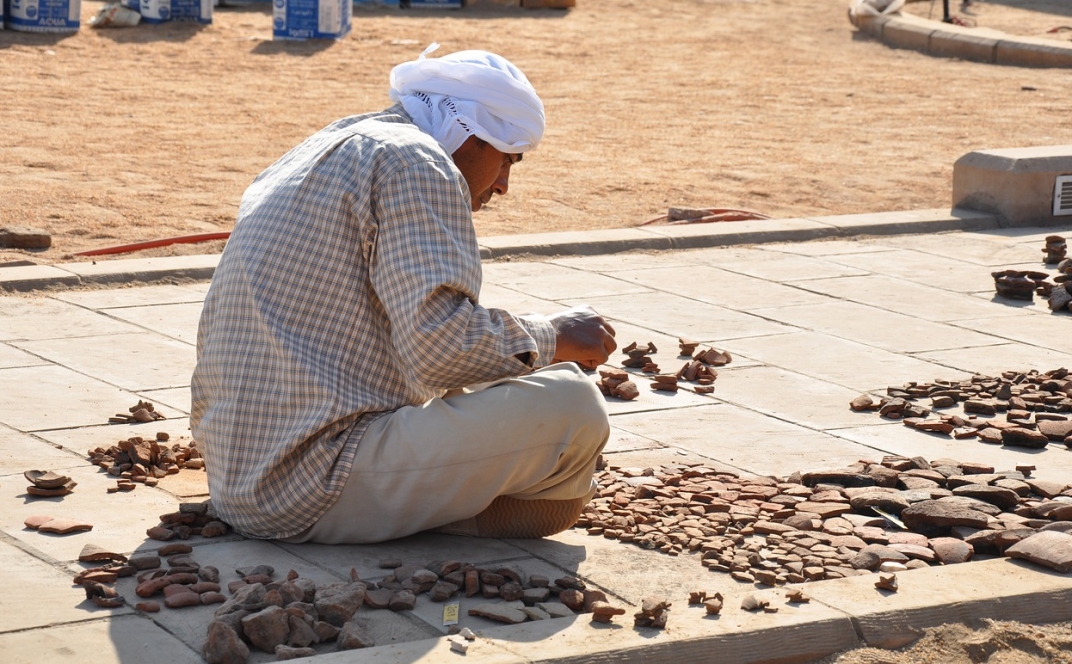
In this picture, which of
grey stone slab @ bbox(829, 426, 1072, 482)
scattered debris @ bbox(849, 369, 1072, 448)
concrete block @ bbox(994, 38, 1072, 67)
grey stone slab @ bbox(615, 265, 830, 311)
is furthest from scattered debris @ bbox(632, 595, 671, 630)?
concrete block @ bbox(994, 38, 1072, 67)

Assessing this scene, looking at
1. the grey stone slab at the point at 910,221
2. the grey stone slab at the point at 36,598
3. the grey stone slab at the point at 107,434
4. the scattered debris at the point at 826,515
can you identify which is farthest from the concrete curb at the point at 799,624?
the grey stone slab at the point at 910,221

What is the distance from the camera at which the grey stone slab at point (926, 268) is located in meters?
7.75

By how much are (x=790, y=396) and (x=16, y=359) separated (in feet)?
9.77

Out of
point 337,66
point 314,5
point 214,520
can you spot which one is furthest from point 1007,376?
point 314,5

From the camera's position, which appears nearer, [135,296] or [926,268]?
[135,296]

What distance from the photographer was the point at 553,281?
756 centimetres

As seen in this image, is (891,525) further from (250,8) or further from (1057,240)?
(250,8)

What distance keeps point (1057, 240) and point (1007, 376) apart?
2.76 m

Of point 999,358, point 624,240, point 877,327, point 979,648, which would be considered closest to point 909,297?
point 877,327

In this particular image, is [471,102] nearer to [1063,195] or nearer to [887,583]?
[887,583]

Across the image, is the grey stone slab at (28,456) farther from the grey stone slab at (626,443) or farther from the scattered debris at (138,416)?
the grey stone slab at (626,443)

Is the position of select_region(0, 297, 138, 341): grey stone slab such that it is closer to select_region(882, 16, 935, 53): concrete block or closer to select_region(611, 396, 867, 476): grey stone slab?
select_region(611, 396, 867, 476): grey stone slab

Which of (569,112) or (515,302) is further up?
(569,112)

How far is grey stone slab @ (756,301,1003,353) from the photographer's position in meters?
6.48
